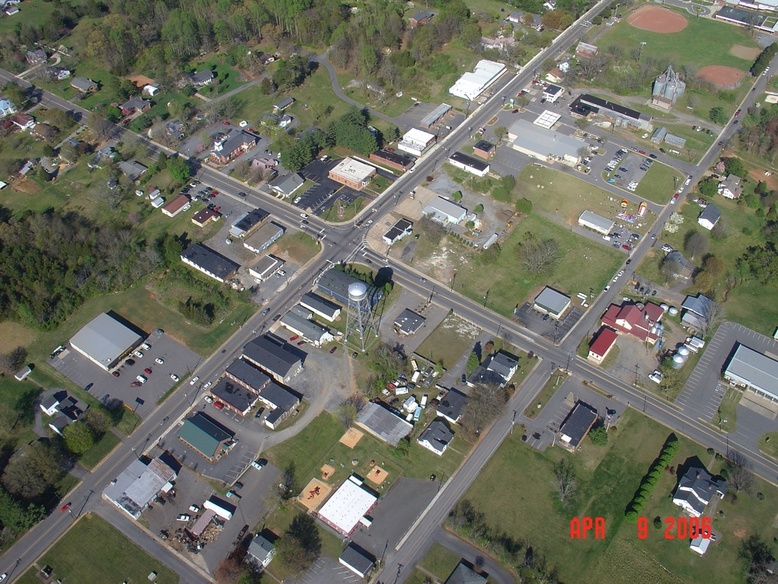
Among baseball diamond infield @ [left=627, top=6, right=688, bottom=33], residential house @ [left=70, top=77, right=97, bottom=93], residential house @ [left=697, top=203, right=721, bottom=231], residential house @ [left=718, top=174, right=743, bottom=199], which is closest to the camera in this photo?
residential house @ [left=697, top=203, right=721, bottom=231]

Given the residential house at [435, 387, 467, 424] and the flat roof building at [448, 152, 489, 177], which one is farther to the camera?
the flat roof building at [448, 152, 489, 177]

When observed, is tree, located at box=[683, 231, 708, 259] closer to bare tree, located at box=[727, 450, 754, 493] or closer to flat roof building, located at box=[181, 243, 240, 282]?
bare tree, located at box=[727, 450, 754, 493]

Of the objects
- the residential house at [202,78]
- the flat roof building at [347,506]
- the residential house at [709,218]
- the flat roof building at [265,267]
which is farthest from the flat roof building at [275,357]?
the residential house at [202,78]

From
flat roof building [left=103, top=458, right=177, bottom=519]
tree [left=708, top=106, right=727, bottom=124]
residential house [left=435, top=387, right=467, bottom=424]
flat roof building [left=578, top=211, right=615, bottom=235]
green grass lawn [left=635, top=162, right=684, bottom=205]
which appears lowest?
flat roof building [left=103, top=458, right=177, bottom=519]

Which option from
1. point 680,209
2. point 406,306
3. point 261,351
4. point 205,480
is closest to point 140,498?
point 205,480

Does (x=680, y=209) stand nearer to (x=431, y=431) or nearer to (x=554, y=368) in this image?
(x=554, y=368)

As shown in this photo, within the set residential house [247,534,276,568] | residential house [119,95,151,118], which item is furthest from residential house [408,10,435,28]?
residential house [247,534,276,568]
